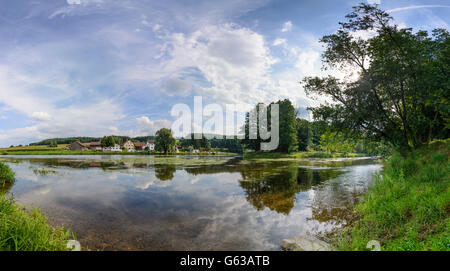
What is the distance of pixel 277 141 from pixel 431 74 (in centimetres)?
4127

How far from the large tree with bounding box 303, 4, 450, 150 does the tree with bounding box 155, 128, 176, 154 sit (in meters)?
69.8

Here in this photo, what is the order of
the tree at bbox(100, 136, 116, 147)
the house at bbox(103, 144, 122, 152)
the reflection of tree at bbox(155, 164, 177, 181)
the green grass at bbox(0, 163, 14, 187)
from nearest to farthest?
1. the green grass at bbox(0, 163, 14, 187)
2. the reflection of tree at bbox(155, 164, 177, 181)
3. the tree at bbox(100, 136, 116, 147)
4. the house at bbox(103, 144, 122, 152)

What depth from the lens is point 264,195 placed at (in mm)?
11508

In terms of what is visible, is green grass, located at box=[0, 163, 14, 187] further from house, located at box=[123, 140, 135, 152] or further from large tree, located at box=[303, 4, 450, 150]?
house, located at box=[123, 140, 135, 152]

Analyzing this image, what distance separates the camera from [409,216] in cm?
611

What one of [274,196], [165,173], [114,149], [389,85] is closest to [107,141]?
[114,149]

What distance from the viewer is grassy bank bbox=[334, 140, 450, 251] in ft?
15.2

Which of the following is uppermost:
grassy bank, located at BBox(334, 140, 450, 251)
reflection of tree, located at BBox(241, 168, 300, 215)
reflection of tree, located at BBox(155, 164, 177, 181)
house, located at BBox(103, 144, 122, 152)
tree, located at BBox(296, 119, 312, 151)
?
tree, located at BBox(296, 119, 312, 151)

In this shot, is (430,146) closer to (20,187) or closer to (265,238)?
(265,238)

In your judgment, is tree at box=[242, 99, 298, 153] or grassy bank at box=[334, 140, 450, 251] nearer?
grassy bank at box=[334, 140, 450, 251]

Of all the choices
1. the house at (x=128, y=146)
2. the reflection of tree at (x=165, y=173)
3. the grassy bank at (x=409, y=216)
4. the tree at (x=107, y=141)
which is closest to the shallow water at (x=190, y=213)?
the grassy bank at (x=409, y=216)

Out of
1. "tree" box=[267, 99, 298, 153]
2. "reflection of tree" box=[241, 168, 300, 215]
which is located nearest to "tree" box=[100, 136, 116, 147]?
"tree" box=[267, 99, 298, 153]

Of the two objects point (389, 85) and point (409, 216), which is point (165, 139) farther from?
point (409, 216)

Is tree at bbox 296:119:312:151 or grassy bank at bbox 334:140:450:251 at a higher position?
tree at bbox 296:119:312:151
